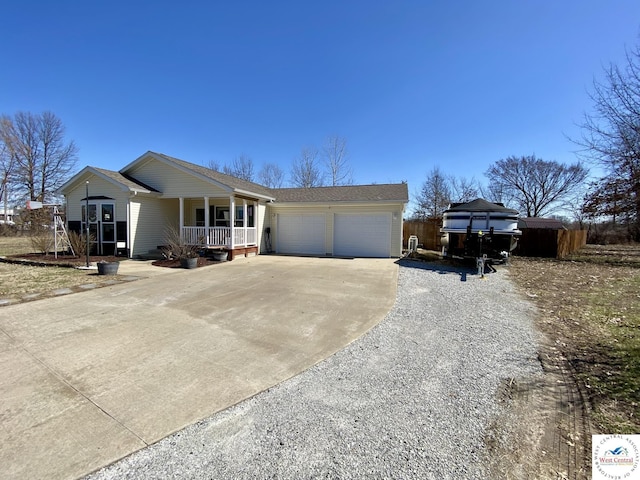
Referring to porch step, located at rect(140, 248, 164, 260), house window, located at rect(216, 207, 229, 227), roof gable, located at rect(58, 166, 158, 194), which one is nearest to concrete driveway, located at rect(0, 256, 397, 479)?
porch step, located at rect(140, 248, 164, 260)

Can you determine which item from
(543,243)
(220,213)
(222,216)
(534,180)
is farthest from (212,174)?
(534,180)

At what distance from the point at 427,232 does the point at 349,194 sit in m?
6.55

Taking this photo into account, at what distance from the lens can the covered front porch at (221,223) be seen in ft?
40.4

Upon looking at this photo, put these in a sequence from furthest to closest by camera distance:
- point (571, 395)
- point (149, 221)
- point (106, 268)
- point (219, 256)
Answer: point (149, 221), point (219, 256), point (106, 268), point (571, 395)

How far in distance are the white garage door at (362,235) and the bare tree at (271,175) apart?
20461mm

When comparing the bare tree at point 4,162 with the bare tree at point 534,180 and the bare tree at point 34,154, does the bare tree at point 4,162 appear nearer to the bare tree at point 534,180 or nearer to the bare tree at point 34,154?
the bare tree at point 34,154

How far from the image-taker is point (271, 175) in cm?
3350

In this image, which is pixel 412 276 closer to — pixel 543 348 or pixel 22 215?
pixel 543 348

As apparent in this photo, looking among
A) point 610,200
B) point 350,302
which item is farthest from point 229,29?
point 610,200

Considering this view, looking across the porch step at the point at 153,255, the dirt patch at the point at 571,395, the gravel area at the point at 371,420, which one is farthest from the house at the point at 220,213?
the gravel area at the point at 371,420

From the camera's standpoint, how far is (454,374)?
10.4ft

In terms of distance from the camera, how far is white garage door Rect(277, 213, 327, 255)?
15.0 m

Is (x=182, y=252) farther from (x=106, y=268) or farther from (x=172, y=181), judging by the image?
(x=172, y=181)

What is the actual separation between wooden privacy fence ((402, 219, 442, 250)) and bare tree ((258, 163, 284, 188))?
18847mm
